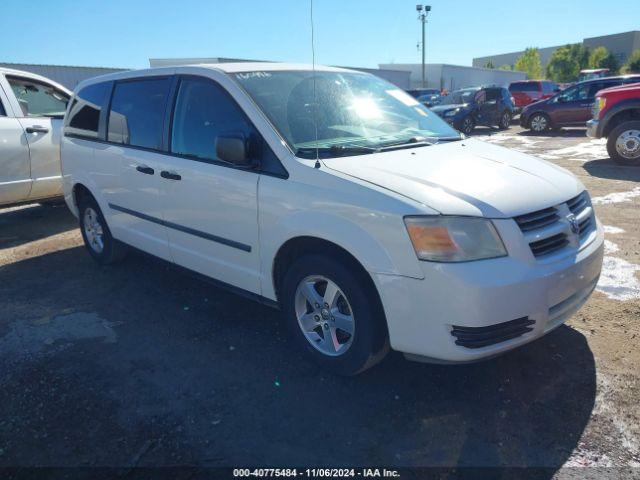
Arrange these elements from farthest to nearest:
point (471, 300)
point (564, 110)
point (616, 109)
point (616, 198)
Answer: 1. point (564, 110)
2. point (616, 109)
3. point (616, 198)
4. point (471, 300)

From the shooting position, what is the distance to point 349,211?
8.64ft

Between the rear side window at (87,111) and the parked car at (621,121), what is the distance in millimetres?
8926

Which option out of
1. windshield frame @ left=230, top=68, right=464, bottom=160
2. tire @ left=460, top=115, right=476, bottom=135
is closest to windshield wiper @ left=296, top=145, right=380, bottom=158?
windshield frame @ left=230, top=68, right=464, bottom=160

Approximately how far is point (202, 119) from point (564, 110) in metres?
16.2

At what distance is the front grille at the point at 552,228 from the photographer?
8.31ft

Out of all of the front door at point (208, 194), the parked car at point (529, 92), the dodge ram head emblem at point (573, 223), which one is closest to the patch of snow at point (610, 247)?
the dodge ram head emblem at point (573, 223)

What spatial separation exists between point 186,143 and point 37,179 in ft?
12.3

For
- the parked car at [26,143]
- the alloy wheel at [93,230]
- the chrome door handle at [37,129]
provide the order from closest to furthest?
1. the alloy wheel at [93,230]
2. the parked car at [26,143]
3. the chrome door handle at [37,129]

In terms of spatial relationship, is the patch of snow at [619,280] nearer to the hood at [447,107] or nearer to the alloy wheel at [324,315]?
the alloy wheel at [324,315]

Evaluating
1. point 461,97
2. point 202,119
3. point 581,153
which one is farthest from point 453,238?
point 461,97

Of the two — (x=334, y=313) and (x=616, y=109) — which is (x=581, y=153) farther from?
(x=334, y=313)

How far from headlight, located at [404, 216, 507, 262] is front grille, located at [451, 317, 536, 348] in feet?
1.13

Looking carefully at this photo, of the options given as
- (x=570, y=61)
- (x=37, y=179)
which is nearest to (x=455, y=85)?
(x=570, y=61)

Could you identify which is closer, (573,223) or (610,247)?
(573,223)
